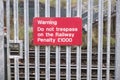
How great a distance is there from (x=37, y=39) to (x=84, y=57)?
3116mm

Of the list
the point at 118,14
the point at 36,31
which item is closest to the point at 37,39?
the point at 36,31

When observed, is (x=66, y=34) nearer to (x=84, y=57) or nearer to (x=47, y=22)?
(x=47, y=22)

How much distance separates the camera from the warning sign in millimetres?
2992

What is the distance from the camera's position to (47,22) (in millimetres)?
3008

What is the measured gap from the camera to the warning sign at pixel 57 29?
2.99 metres

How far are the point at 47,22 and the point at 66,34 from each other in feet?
0.87

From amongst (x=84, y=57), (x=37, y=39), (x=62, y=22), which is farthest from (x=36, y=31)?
(x=84, y=57)

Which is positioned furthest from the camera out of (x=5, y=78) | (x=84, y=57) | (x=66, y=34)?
(x=84, y=57)

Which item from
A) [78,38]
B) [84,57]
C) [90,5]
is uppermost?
[90,5]

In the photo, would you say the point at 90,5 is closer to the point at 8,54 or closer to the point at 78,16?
the point at 78,16

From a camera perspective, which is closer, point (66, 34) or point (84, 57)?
point (66, 34)

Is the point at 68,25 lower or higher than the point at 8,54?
higher

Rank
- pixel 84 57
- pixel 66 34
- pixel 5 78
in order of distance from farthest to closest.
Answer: pixel 84 57, pixel 5 78, pixel 66 34

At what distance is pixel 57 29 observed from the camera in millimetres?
2992
